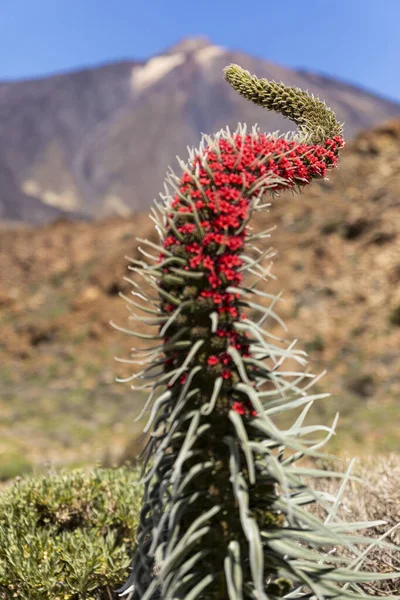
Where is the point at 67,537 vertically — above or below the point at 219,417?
below

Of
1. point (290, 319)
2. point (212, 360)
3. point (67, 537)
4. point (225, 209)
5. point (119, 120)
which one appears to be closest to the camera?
point (212, 360)

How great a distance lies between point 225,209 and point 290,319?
19.6 metres

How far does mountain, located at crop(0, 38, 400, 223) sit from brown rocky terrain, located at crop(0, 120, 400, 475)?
60084 mm

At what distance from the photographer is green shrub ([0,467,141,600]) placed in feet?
13.5

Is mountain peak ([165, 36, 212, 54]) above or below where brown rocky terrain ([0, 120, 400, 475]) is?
above

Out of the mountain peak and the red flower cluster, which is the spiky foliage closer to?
the red flower cluster

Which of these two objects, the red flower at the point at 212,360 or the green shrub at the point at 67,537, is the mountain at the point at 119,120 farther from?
the red flower at the point at 212,360

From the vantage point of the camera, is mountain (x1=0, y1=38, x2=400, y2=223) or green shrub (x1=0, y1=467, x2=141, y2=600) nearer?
green shrub (x1=0, y1=467, x2=141, y2=600)

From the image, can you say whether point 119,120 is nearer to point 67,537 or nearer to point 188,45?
point 188,45

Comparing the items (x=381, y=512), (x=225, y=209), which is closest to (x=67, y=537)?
(x=381, y=512)

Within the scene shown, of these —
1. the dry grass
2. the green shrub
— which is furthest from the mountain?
the dry grass

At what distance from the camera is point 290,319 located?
72.8ft

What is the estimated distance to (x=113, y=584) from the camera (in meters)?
4.36

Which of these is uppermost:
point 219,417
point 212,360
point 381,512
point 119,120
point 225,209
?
point 119,120
